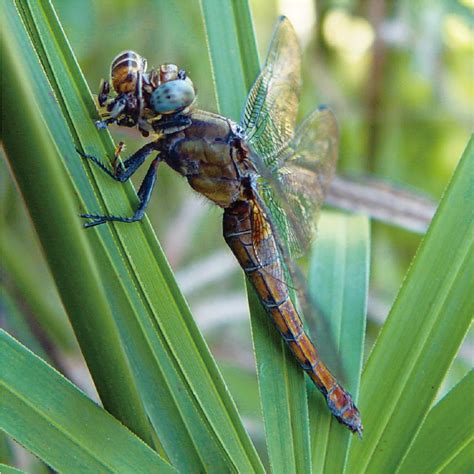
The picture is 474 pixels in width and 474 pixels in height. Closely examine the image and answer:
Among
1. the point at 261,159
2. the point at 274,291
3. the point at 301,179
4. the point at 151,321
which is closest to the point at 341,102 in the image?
the point at 301,179

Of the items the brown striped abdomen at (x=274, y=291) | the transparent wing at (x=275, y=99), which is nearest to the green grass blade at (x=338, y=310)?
the brown striped abdomen at (x=274, y=291)

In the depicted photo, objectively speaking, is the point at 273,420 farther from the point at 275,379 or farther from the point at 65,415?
the point at 65,415

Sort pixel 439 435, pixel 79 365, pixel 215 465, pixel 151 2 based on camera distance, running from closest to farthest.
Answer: pixel 215 465 < pixel 439 435 < pixel 79 365 < pixel 151 2

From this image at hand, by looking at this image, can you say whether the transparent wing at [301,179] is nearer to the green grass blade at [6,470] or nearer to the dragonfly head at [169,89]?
Result: the dragonfly head at [169,89]

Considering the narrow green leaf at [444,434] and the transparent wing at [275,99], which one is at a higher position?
the transparent wing at [275,99]

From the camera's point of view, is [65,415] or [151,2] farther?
[151,2]

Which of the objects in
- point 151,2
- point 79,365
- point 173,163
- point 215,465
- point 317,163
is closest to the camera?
point 215,465

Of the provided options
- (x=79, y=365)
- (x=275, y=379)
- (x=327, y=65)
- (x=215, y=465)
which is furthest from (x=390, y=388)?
(x=327, y=65)

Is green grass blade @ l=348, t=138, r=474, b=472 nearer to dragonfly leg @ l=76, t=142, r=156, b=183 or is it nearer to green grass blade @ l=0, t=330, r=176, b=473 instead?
green grass blade @ l=0, t=330, r=176, b=473
